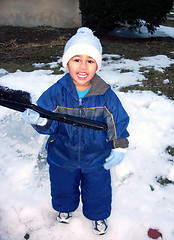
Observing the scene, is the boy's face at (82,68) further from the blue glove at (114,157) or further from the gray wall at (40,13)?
the gray wall at (40,13)

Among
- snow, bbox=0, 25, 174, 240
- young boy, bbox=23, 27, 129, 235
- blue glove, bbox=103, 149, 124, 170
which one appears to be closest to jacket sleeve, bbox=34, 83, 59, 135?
young boy, bbox=23, 27, 129, 235

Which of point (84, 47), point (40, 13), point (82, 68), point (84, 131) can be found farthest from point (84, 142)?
point (40, 13)

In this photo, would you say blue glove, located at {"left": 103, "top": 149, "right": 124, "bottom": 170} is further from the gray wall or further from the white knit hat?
the gray wall

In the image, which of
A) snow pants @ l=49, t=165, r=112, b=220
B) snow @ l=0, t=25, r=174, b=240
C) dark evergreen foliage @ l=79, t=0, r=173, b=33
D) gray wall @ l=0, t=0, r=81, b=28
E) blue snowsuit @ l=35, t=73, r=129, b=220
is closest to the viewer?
blue snowsuit @ l=35, t=73, r=129, b=220

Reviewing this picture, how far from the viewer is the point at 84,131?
5.75 ft

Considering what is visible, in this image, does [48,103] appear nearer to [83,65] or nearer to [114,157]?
[83,65]

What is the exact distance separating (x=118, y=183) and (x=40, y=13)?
10.0m

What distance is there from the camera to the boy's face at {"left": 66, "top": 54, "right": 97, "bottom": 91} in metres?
1.65

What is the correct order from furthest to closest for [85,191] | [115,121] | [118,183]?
1. [118,183]
2. [85,191]
3. [115,121]

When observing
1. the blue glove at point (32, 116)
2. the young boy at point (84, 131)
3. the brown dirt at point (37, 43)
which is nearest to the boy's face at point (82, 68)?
the young boy at point (84, 131)

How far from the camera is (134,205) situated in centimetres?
225

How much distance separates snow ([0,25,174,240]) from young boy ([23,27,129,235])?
0.89 feet

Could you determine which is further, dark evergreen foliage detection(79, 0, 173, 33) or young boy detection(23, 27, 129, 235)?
dark evergreen foliage detection(79, 0, 173, 33)

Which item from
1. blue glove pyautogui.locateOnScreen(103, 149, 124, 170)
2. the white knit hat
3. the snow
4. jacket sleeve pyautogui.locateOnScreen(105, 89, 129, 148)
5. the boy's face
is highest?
the white knit hat
